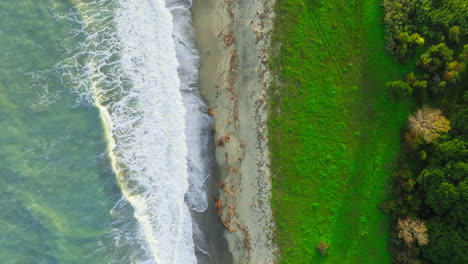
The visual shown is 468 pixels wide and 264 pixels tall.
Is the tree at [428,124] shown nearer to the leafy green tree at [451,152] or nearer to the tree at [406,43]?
the leafy green tree at [451,152]

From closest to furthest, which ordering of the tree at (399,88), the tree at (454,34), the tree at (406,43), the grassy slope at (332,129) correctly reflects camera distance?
1. the tree at (454,34)
2. the tree at (406,43)
3. the tree at (399,88)
4. the grassy slope at (332,129)

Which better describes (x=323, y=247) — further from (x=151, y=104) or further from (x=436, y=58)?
(x=151, y=104)

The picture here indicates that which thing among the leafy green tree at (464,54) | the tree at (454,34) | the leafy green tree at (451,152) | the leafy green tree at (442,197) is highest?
the tree at (454,34)

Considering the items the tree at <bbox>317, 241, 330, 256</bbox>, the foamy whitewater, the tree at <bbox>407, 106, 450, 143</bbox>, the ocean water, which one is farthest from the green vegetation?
the foamy whitewater

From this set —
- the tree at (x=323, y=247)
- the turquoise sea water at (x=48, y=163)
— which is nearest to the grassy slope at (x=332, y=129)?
the tree at (x=323, y=247)

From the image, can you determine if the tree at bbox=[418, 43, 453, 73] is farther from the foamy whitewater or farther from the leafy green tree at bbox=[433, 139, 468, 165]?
the foamy whitewater

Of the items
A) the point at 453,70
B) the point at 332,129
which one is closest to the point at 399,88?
the point at 453,70

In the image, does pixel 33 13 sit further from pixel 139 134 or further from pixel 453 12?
pixel 453 12

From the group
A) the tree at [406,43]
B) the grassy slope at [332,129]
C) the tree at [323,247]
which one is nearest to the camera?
the tree at [406,43]
